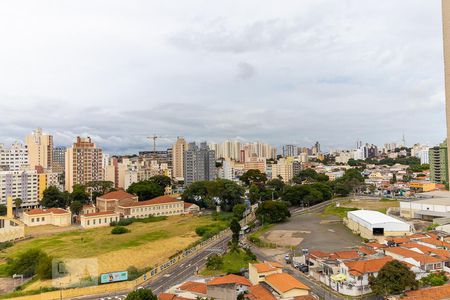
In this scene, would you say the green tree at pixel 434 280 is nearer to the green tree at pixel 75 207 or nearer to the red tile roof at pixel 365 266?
the red tile roof at pixel 365 266

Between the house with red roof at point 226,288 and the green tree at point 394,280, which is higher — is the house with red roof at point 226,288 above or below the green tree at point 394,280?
below

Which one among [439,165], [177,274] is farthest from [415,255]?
[439,165]

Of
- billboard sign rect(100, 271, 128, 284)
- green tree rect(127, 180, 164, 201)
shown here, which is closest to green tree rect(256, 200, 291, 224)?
green tree rect(127, 180, 164, 201)

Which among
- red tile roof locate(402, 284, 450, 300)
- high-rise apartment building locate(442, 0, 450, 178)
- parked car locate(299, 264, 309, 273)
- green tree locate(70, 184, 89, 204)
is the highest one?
high-rise apartment building locate(442, 0, 450, 178)

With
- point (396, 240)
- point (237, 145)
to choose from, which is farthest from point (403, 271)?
point (237, 145)

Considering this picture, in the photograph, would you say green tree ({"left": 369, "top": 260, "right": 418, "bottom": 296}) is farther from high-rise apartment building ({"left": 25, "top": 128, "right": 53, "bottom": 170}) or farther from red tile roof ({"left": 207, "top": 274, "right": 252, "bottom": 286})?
high-rise apartment building ({"left": 25, "top": 128, "right": 53, "bottom": 170})

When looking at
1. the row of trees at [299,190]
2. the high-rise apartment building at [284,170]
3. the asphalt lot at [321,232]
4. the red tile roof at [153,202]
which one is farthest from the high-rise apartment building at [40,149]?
the asphalt lot at [321,232]

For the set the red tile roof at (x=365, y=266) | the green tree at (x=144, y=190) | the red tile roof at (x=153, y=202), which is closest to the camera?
the red tile roof at (x=365, y=266)

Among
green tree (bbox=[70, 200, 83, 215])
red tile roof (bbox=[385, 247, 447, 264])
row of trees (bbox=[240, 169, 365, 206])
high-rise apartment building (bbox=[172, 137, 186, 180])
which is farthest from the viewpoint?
high-rise apartment building (bbox=[172, 137, 186, 180])
